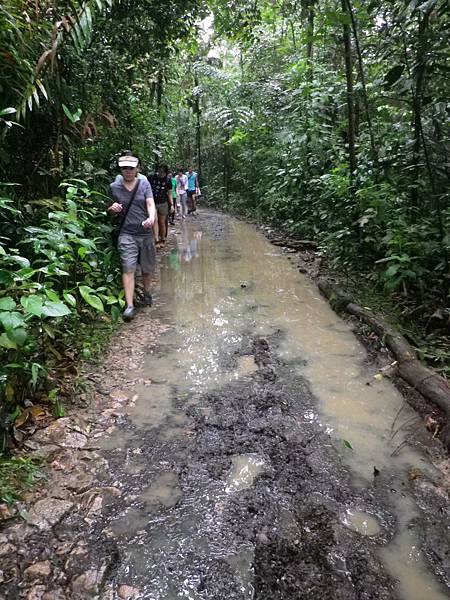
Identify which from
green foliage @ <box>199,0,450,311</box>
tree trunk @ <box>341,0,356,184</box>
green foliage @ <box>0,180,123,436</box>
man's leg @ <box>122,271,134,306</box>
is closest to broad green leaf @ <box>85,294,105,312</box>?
green foliage @ <box>0,180,123,436</box>

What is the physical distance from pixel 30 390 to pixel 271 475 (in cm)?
180

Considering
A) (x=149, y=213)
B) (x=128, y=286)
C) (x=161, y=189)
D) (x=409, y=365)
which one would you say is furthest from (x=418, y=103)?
(x=161, y=189)

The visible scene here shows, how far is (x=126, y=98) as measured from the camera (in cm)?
712

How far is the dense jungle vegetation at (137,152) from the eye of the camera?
348cm

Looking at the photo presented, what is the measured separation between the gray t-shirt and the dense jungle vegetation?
354mm

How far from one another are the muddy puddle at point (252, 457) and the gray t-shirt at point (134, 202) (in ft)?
4.00

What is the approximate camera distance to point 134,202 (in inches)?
205

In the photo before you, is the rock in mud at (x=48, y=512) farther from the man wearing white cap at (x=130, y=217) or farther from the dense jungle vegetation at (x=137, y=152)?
the man wearing white cap at (x=130, y=217)

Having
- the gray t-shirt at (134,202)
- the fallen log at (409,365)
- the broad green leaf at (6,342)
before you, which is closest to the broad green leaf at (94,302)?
the broad green leaf at (6,342)

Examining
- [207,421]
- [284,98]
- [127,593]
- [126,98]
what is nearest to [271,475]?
[207,421]

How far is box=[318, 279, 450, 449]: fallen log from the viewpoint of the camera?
3.29 meters

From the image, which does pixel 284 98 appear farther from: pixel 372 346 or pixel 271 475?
pixel 271 475

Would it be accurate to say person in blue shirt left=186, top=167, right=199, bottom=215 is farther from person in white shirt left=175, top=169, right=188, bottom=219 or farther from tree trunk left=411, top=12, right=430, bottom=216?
tree trunk left=411, top=12, right=430, bottom=216

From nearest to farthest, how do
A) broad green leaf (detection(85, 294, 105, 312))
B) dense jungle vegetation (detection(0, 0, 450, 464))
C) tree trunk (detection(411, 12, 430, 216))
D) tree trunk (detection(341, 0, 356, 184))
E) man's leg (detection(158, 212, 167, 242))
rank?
broad green leaf (detection(85, 294, 105, 312))
dense jungle vegetation (detection(0, 0, 450, 464))
tree trunk (detection(411, 12, 430, 216))
tree trunk (detection(341, 0, 356, 184))
man's leg (detection(158, 212, 167, 242))
